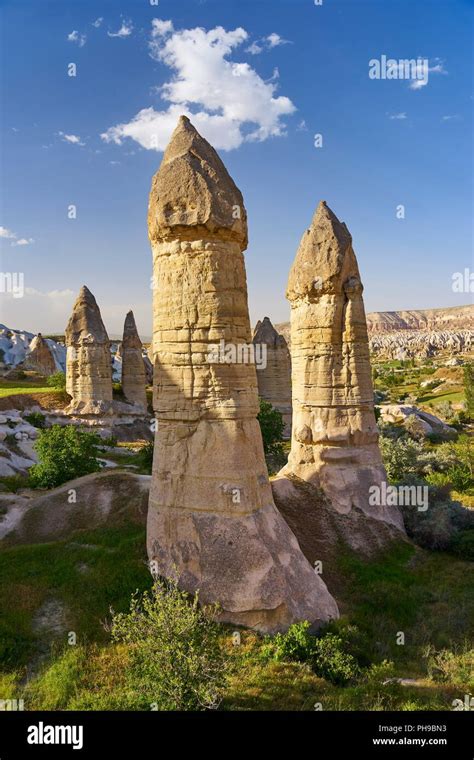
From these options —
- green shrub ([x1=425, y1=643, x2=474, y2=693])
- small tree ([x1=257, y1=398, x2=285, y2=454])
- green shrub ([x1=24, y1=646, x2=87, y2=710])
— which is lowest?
green shrub ([x1=425, y1=643, x2=474, y2=693])

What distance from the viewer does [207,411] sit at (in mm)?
10164

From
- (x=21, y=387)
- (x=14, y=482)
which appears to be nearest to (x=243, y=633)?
(x=14, y=482)

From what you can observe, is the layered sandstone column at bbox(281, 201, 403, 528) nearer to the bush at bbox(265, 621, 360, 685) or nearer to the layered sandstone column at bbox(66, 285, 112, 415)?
the bush at bbox(265, 621, 360, 685)

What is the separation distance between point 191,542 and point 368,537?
7.08 meters

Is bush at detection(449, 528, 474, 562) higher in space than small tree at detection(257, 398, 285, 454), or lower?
lower

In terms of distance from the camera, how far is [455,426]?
42.7 metres

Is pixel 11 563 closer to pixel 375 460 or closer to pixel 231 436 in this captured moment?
pixel 231 436

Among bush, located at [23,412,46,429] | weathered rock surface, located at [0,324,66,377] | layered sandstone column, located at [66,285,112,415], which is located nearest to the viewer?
bush, located at [23,412,46,429]

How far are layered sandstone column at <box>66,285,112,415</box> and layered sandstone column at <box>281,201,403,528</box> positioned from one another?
22331 millimetres

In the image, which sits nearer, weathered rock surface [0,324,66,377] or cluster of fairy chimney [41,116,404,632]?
cluster of fairy chimney [41,116,404,632]

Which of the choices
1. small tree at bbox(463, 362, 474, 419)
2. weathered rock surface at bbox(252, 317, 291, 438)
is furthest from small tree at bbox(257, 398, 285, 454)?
small tree at bbox(463, 362, 474, 419)

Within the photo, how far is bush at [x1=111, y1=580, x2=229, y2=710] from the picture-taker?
23.6 ft

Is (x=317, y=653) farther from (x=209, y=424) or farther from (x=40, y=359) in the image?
(x=40, y=359)
